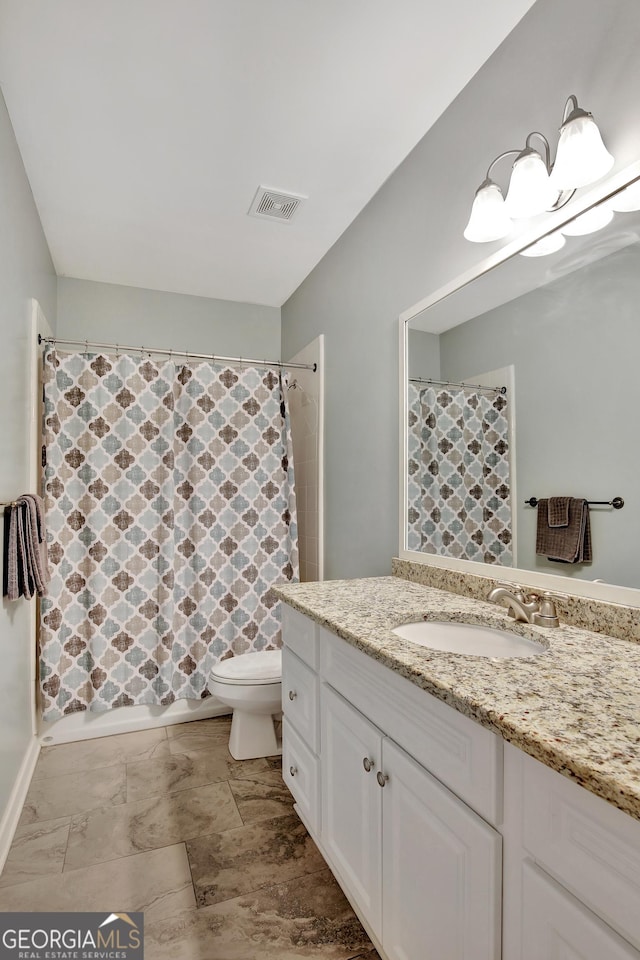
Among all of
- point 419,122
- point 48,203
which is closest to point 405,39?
point 419,122

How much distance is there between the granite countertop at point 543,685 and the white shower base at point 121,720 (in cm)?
157

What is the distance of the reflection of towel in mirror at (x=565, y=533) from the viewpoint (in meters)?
1.28

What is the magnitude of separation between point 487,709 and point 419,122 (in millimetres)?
1911

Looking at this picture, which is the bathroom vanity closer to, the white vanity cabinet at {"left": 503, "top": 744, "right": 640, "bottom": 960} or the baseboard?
the white vanity cabinet at {"left": 503, "top": 744, "right": 640, "bottom": 960}

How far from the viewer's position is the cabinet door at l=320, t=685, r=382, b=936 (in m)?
1.20

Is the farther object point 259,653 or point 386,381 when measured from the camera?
point 259,653

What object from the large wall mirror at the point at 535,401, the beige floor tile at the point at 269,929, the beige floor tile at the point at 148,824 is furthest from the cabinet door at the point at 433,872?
→ the beige floor tile at the point at 148,824

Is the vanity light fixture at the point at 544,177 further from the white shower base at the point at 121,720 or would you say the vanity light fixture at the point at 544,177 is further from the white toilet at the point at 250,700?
the white shower base at the point at 121,720

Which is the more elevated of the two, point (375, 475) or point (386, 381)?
point (386, 381)

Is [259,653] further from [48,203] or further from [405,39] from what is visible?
[405,39]

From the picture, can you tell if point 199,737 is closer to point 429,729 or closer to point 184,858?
point 184,858

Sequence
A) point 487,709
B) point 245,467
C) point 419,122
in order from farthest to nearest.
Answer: point 245,467 < point 419,122 < point 487,709

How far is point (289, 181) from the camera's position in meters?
2.14

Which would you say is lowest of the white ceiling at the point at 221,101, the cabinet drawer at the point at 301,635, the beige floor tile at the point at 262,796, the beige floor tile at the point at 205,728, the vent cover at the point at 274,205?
the beige floor tile at the point at 205,728
